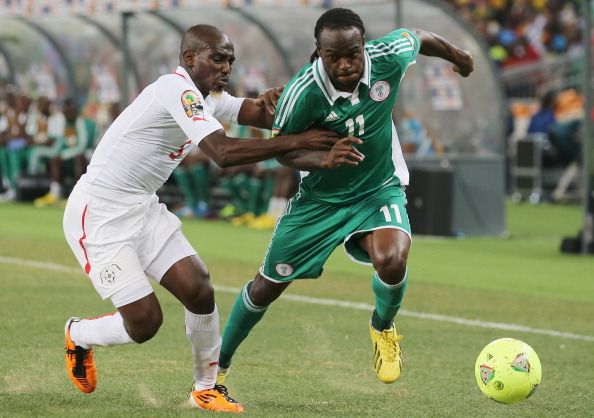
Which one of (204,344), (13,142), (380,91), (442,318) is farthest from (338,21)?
(13,142)

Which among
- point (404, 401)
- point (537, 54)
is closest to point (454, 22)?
point (404, 401)

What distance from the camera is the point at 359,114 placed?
6855 millimetres

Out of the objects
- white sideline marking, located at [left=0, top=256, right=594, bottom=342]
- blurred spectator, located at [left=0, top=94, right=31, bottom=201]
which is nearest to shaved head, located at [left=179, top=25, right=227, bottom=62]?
white sideline marking, located at [left=0, top=256, right=594, bottom=342]

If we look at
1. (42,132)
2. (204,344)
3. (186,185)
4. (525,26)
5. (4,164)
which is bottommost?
(4,164)

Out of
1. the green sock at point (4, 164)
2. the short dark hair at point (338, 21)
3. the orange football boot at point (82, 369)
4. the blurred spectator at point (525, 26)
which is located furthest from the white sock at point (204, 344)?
the blurred spectator at point (525, 26)

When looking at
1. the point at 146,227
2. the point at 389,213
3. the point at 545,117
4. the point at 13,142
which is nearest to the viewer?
the point at 146,227

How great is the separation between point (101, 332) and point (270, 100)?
1.61 m

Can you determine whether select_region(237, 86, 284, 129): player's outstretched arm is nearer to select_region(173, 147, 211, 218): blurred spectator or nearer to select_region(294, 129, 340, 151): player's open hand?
select_region(294, 129, 340, 151): player's open hand

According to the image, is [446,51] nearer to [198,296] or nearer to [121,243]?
[198,296]

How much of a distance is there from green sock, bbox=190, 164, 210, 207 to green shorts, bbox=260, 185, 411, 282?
39.4 ft

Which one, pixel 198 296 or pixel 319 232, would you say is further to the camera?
pixel 319 232

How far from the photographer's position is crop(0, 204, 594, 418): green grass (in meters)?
6.93

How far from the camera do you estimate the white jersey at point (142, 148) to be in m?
6.49

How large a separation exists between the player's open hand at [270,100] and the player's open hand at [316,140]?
0.70 meters
